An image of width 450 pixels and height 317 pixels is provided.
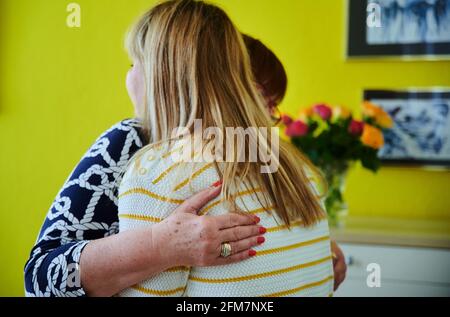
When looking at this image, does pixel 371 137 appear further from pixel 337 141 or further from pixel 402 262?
pixel 402 262

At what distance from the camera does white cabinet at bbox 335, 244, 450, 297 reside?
1338 mm

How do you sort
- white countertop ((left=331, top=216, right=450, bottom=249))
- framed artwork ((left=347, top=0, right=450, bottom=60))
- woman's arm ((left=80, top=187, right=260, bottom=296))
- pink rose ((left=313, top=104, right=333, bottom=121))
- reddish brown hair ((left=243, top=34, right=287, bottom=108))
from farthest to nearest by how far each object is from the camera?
pink rose ((left=313, top=104, right=333, bottom=121)) → white countertop ((left=331, top=216, right=450, bottom=249)) → framed artwork ((left=347, top=0, right=450, bottom=60)) → reddish brown hair ((left=243, top=34, right=287, bottom=108)) → woman's arm ((left=80, top=187, right=260, bottom=296))

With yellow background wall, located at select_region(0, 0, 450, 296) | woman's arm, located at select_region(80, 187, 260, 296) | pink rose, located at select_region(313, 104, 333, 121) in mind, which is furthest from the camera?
pink rose, located at select_region(313, 104, 333, 121)

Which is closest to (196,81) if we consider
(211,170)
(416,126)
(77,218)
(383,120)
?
(211,170)

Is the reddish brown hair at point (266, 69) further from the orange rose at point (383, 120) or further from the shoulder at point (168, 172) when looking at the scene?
the orange rose at point (383, 120)

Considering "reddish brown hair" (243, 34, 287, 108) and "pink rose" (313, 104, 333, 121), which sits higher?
"reddish brown hair" (243, 34, 287, 108)

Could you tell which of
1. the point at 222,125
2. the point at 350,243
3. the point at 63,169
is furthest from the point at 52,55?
the point at 350,243


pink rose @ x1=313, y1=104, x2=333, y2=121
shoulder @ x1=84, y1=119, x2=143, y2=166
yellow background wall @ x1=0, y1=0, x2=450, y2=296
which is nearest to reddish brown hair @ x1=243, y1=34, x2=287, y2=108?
yellow background wall @ x1=0, y1=0, x2=450, y2=296

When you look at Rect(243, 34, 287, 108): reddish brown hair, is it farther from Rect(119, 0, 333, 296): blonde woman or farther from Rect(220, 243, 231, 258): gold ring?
Rect(220, 243, 231, 258): gold ring

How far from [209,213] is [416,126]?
1121mm

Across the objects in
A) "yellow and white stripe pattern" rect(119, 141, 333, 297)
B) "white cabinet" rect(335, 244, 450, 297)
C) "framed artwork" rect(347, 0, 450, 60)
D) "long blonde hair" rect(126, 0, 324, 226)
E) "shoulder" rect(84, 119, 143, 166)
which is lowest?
"white cabinet" rect(335, 244, 450, 297)

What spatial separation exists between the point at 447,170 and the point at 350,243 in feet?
1.12

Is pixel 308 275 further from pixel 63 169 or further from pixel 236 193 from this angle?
pixel 63 169
